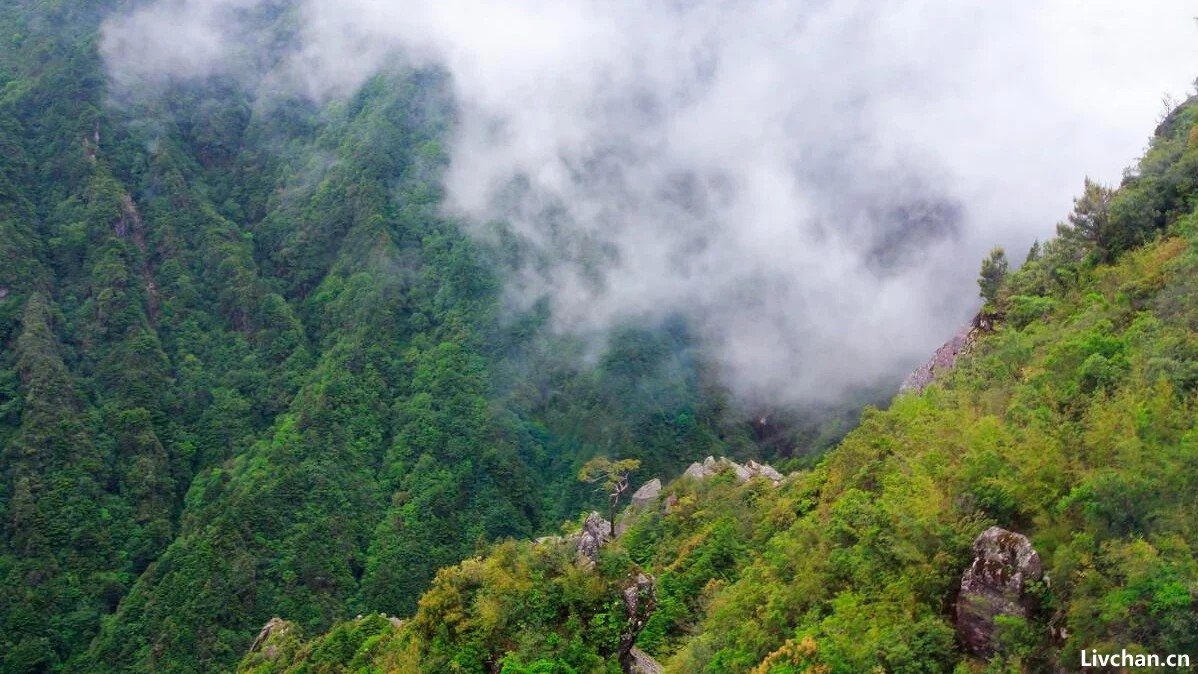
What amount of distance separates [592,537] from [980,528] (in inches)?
1505

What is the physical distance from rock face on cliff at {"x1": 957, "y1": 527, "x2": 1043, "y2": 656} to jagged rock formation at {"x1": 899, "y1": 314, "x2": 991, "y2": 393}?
20.4 metres

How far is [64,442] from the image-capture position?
429ft

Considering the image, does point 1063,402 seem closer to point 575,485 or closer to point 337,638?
point 337,638

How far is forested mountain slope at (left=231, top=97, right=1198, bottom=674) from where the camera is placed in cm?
2569

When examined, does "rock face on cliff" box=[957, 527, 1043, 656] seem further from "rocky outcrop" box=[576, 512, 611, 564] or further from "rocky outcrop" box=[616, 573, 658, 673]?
"rocky outcrop" box=[576, 512, 611, 564]

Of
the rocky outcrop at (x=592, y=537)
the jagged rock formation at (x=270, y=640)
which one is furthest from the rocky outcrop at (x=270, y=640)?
the rocky outcrop at (x=592, y=537)

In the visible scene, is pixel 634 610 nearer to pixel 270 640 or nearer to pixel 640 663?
pixel 640 663

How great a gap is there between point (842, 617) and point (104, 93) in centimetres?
18810

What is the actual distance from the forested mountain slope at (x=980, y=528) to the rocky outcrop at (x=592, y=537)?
139 inches

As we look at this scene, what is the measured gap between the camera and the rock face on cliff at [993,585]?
87.8 feet

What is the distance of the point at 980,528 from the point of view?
2909 centimetres

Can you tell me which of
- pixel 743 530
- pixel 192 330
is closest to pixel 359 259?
pixel 192 330

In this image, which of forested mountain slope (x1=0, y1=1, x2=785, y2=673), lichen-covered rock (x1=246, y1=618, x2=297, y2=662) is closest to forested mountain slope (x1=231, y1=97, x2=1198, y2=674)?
lichen-covered rock (x1=246, y1=618, x2=297, y2=662)

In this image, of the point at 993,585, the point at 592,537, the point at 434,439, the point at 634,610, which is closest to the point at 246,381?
the point at 434,439
